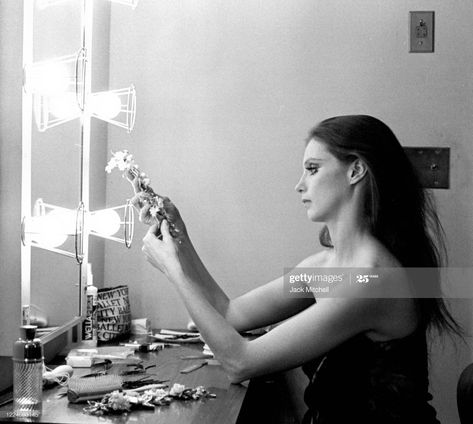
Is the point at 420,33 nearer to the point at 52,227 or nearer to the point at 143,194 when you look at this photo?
the point at 143,194

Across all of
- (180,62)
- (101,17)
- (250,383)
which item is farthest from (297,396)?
(101,17)

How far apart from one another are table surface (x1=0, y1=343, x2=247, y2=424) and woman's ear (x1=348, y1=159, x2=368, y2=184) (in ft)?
1.07

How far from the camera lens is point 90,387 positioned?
0.97 m

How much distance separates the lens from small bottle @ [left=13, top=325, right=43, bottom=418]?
891 millimetres

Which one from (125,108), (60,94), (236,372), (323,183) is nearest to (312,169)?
(323,183)

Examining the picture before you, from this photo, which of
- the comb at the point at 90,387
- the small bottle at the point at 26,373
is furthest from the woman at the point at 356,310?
the small bottle at the point at 26,373

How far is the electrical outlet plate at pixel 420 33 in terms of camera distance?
1.41 m

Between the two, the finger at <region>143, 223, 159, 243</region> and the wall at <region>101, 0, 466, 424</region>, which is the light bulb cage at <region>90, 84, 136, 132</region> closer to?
the wall at <region>101, 0, 466, 424</region>

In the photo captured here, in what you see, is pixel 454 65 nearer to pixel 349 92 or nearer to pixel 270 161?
pixel 349 92

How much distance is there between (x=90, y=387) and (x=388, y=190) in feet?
1.58

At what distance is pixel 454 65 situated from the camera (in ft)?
4.61


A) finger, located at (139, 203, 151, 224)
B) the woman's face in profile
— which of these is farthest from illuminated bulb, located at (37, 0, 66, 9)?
the woman's face in profile

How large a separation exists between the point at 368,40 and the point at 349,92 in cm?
10

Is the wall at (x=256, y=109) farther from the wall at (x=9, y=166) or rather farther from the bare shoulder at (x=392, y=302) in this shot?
the wall at (x=9, y=166)
